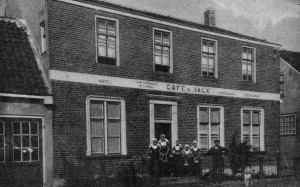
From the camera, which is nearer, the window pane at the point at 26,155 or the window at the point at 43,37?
the window pane at the point at 26,155

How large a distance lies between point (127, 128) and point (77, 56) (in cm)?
328

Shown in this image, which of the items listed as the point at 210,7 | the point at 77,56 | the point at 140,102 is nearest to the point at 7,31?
the point at 77,56

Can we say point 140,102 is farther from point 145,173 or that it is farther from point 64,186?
point 64,186

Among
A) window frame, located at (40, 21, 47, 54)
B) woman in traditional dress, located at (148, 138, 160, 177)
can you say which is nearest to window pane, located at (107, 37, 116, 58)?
window frame, located at (40, 21, 47, 54)

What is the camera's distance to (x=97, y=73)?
13.1 meters

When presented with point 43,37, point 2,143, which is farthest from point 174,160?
point 43,37

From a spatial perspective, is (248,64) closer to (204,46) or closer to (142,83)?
(204,46)

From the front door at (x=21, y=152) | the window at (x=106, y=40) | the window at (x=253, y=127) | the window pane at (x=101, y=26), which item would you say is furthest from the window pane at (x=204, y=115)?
the front door at (x=21, y=152)

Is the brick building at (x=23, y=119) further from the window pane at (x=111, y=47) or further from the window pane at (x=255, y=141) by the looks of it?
the window pane at (x=255, y=141)

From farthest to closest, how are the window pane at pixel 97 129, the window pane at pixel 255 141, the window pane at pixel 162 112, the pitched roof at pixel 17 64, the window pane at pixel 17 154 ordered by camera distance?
the window pane at pixel 255 141, the window pane at pixel 162 112, the window pane at pixel 97 129, the pitched roof at pixel 17 64, the window pane at pixel 17 154

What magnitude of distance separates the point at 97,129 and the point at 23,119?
8.88ft

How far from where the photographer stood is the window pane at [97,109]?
1295cm

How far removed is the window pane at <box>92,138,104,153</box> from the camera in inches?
504

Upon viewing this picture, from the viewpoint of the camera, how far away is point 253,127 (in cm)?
1809
